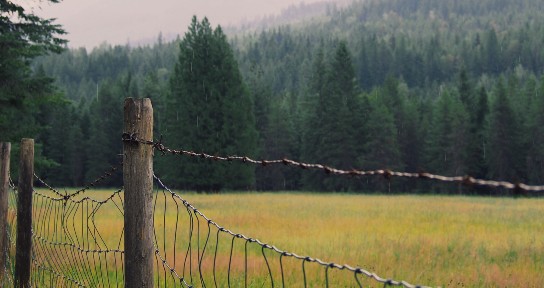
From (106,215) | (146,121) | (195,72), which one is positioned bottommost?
(106,215)

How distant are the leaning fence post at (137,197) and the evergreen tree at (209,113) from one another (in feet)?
134

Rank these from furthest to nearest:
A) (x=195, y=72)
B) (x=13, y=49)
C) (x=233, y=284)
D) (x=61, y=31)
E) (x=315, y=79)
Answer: (x=315, y=79) < (x=195, y=72) < (x=61, y=31) < (x=13, y=49) < (x=233, y=284)

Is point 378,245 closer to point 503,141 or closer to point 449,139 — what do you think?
point 503,141

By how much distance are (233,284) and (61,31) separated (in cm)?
1104

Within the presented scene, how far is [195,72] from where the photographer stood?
46.6 meters

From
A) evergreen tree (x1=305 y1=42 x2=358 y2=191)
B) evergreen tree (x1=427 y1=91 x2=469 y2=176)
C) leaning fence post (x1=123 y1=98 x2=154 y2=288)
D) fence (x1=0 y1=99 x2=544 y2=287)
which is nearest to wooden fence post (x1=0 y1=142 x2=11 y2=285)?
fence (x1=0 y1=99 x2=544 y2=287)

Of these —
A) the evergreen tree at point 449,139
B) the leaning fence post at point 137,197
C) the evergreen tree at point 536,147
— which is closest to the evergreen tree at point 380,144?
the evergreen tree at point 449,139

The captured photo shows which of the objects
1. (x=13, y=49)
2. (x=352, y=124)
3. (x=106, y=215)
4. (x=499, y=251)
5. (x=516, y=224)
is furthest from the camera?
(x=352, y=124)

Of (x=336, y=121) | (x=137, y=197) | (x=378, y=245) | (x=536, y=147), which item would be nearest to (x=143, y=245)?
(x=137, y=197)

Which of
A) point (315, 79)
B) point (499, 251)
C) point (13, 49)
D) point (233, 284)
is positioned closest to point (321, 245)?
point (499, 251)

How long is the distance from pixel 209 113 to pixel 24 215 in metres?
39.0

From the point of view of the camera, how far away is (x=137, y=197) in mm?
3846

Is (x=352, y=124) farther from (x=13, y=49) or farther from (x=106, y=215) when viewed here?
(x=13, y=49)

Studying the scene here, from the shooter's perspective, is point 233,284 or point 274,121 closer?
point 233,284
